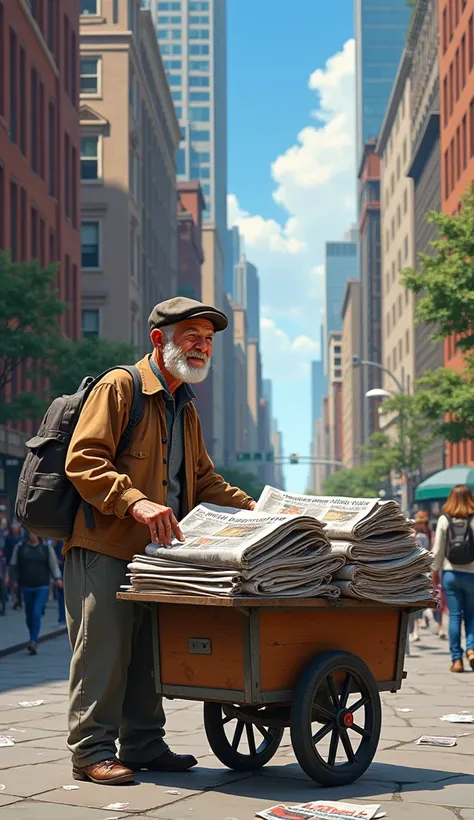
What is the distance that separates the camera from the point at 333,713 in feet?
20.8

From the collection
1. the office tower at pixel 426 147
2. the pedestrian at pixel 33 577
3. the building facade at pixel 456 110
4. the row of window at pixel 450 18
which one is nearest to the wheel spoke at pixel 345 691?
the pedestrian at pixel 33 577

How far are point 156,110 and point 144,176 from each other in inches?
367

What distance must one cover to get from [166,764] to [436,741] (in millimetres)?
2034

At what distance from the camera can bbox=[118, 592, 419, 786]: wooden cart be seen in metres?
6.05

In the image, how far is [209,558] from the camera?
5.98 meters

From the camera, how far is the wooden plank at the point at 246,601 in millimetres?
5852

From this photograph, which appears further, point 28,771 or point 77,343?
point 77,343

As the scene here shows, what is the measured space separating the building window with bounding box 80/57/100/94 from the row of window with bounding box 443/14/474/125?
1940 centimetres

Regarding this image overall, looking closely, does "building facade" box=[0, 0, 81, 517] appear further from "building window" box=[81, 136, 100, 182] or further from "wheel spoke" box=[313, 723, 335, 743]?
Result: "wheel spoke" box=[313, 723, 335, 743]

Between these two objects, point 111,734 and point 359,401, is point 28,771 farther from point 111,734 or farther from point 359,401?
point 359,401

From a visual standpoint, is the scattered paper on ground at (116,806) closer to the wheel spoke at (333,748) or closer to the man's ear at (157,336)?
the wheel spoke at (333,748)

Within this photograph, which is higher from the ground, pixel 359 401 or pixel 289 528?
pixel 359 401

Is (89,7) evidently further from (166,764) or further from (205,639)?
(205,639)

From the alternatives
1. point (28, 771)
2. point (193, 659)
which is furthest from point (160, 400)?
point (28, 771)
